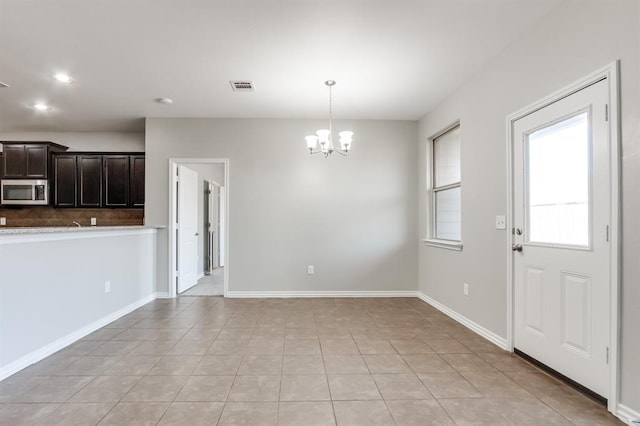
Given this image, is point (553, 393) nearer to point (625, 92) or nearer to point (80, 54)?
point (625, 92)

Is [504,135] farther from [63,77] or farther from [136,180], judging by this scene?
[136,180]

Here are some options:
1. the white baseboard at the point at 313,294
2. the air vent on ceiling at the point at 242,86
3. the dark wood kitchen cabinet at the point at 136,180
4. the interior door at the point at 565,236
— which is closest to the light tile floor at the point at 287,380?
the interior door at the point at 565,236

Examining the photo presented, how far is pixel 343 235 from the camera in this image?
488 cm

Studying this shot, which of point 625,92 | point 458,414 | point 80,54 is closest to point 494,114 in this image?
point 625,92

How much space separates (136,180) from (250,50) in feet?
11.2

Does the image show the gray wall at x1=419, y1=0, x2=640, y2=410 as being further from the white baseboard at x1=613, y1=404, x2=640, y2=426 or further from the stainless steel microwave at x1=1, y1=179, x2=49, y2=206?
the stainless steel microwave at x1=1, y1=179, x2=49, y2=206

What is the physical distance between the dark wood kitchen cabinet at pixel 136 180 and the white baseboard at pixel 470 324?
15.2 ft

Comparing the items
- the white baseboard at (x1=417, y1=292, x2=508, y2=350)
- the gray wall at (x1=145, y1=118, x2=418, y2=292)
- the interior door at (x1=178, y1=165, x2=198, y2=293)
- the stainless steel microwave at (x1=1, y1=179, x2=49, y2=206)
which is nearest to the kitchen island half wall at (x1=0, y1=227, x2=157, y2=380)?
the interior door at (x1=178, y1=165, x2=198, y2=293)

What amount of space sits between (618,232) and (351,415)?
1831mm

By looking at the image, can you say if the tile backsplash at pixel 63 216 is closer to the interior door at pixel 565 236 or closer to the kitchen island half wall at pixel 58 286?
the kitchen island half wall at pixel 58 286

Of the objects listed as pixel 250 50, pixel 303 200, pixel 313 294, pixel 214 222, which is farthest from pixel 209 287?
pixel 250 50

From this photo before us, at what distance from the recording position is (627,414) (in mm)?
1786

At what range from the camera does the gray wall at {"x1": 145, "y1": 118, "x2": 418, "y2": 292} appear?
479 cm

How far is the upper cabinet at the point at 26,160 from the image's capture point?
5.12 m
